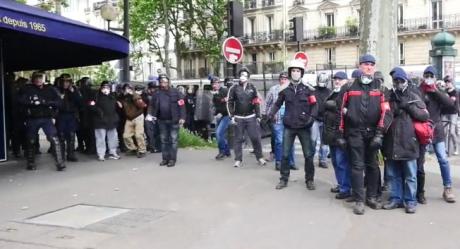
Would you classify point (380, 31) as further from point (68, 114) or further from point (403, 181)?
point (68, 114)

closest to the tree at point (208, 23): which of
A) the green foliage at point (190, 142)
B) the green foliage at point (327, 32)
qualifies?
the green foliage at point (327, 32)

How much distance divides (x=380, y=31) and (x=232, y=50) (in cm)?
330

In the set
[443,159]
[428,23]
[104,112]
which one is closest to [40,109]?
[104,112]

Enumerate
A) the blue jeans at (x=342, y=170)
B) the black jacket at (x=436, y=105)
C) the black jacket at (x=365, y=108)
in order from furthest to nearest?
the blue jeans at (x=342, y=170)
the black jacket at (x=436, y=105)
the black jacket at (x=365, y=108)

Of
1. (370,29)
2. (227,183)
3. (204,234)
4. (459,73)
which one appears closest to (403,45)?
(459,73)

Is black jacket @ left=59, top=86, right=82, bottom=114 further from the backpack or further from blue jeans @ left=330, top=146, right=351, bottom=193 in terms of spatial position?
the backpack

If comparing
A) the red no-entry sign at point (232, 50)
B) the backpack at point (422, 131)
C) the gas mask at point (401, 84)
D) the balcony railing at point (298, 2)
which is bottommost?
the backpack at point (422, 131)

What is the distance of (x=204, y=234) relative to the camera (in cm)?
630

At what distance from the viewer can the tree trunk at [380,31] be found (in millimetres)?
10805

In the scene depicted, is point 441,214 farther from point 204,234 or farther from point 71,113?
point 71,113

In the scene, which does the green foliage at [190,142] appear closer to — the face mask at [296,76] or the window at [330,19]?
the face mask at [296,76]

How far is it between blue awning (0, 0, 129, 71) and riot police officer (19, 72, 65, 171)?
2.93 feet

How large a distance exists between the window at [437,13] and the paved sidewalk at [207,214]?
35937mm

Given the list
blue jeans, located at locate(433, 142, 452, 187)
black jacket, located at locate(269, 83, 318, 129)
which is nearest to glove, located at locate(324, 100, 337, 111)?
black jacket, located at locate(269, 83, 318, 129)
